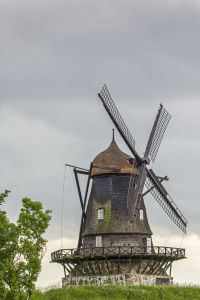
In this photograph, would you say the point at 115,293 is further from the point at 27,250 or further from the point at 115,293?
the point at 27,250

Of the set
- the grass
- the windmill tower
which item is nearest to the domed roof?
the windmill tower

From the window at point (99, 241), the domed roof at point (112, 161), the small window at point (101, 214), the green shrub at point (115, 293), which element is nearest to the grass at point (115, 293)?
the green shrub at point (115, 293)

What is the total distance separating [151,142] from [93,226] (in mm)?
8511

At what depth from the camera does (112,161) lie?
35719 mm

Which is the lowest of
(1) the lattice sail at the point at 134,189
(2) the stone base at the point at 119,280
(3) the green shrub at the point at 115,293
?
(3) the green shrub at the point at 115,293

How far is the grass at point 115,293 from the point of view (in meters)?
27.8

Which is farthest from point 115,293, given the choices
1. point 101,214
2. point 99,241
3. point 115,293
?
point 101,214

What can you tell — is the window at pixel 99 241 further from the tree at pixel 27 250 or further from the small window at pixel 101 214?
the tree at pixel 27 250

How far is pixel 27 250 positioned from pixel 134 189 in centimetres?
1113

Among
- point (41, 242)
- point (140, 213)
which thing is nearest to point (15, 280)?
point (41, 242)

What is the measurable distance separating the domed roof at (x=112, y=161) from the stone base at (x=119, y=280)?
797 cm

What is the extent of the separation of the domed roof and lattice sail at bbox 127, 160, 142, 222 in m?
0.34

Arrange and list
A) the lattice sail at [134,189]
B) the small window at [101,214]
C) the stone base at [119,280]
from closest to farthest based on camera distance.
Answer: the stone base at [119,280] → the lattice sail at [134,189] → the small window at [101,214]

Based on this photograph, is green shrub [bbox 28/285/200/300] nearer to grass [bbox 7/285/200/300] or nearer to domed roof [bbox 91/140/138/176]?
grass [bbox 7/285/200/300]
